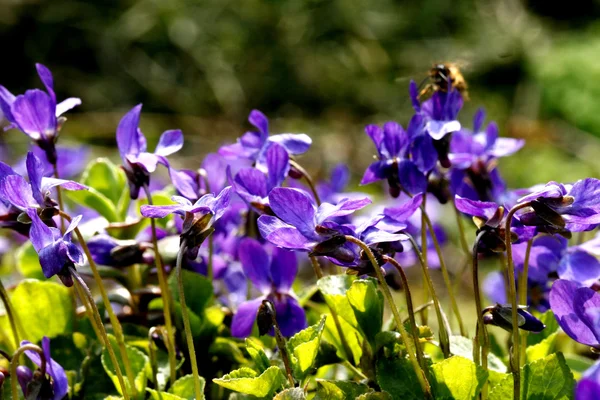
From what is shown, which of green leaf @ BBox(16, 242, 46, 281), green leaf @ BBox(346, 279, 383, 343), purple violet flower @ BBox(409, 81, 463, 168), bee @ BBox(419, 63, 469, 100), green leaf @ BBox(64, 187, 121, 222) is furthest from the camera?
green leaf @ BBox(16, 242, 46, 281)

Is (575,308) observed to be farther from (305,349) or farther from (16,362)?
(16,362)

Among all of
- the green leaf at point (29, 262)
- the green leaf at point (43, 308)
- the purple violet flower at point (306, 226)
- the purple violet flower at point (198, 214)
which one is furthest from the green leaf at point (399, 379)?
the green leaf at point (29, 262)

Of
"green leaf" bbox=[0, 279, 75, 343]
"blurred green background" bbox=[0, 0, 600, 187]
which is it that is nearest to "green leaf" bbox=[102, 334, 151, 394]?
"green leaf" bbox=[0, 279, 75, 343]

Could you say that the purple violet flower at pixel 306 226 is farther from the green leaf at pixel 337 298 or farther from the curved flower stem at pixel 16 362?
the curved flower stem at pixel 16 362

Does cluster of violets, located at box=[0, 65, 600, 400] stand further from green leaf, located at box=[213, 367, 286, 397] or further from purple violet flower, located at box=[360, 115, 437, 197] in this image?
green leaf, located at box=[213, 367, 286, 397]

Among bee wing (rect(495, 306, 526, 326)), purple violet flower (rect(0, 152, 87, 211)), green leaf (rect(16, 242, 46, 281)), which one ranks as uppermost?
purple violet flower (rect(0, 152, 87, 211))

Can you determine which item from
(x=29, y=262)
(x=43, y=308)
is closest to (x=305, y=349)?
(x=43, y=308)
